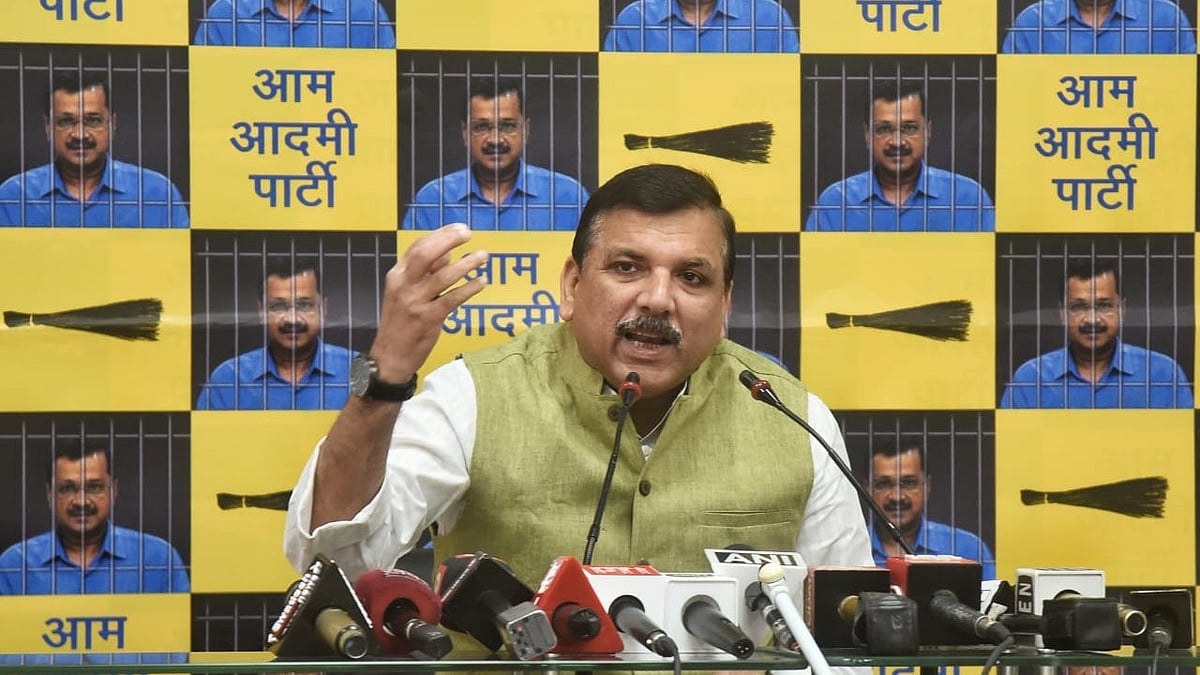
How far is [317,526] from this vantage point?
1847mm

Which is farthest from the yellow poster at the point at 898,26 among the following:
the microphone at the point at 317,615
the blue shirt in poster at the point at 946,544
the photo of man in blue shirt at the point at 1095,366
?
the microphone at the point at 317,615

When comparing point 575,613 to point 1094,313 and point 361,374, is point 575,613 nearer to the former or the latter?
point 361,374

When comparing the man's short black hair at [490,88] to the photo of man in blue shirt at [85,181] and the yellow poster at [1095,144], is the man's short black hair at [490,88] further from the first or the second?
the yellow poster at [1095,144]

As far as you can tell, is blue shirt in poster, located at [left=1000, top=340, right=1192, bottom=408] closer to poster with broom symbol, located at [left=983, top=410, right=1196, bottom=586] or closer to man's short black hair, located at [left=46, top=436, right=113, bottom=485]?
poster with broom symbol, located at [left=983, top=410, right=1196, bottom=586]

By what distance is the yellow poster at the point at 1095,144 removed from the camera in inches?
112

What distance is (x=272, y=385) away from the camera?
108 inches

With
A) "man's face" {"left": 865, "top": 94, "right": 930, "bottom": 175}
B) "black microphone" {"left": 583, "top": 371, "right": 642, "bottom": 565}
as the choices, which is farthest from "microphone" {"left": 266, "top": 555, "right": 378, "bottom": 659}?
"man's face" {"left": 865, "top": 94, "right": 930, "bottom": 175}

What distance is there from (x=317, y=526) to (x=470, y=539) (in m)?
0.48

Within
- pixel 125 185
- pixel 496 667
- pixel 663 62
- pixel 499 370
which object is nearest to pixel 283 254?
pixel 125 185

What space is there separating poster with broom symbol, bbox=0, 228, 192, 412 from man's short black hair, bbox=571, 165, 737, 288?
0.94 meters

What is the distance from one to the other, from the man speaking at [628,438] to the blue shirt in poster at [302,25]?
76cm

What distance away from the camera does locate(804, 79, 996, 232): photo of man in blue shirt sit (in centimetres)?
283

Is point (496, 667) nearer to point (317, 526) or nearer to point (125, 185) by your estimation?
point (317, 526)

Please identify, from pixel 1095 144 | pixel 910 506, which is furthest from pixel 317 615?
pixel 1095 144
